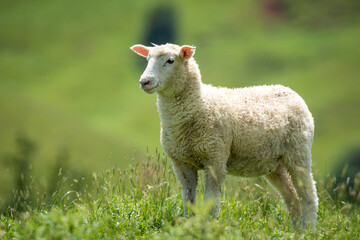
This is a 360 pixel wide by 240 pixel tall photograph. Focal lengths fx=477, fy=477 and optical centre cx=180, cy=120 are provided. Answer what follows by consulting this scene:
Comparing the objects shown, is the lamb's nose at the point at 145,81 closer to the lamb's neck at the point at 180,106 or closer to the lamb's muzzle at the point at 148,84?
the lamb's muzzle at the point at 148,84

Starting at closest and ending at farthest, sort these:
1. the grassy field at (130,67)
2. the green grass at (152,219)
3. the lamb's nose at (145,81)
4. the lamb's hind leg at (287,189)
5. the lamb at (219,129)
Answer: the green grass at (152,219)
the lamb's nose at (145,81)
the lamb at (219,129)
the lamb's hind leg at (287,189)
the grassy field at (130,67)

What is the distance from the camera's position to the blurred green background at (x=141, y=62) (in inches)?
1180

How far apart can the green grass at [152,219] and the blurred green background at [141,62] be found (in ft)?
56.9

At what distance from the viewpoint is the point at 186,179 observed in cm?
576

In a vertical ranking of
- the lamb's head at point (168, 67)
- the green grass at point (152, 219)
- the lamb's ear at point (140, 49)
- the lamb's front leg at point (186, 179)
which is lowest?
the green grass at point (152, 219)

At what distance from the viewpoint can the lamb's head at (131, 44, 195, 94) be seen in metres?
5.57

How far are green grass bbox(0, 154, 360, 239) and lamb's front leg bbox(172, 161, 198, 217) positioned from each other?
17 centimetres

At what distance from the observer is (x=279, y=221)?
20.3 ft

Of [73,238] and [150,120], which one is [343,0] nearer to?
[150,120]

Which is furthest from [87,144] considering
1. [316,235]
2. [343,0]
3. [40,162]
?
[343,0]

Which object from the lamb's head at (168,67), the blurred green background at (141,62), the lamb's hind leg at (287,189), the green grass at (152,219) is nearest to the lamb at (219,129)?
the lamb's head at (168,67)

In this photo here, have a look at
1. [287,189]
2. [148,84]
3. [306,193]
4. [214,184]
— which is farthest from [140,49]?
[306,193]

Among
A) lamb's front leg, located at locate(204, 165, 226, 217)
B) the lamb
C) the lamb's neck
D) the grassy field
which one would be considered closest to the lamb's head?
the lamb

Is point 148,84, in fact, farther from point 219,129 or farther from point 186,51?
point 219,129
